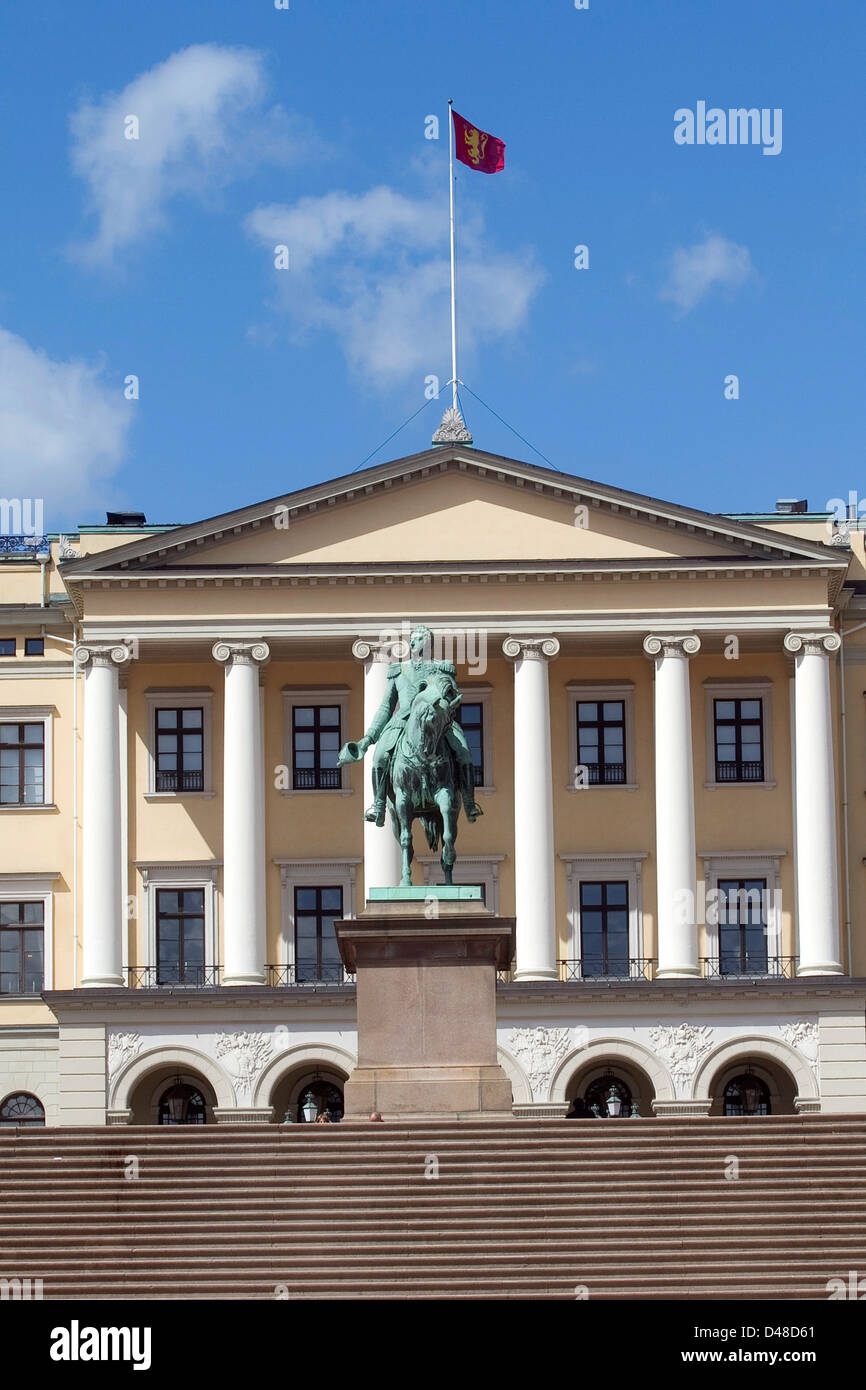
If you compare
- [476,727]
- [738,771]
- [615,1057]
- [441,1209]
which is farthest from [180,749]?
[441,1209]

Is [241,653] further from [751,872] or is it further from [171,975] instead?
[751,872]

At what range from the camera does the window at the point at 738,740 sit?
63.0m

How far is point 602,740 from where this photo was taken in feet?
207

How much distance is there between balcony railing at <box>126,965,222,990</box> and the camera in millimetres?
61062

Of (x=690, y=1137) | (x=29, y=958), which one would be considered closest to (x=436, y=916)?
(x=690, y=1137)

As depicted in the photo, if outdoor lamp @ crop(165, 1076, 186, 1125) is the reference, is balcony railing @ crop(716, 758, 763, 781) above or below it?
above

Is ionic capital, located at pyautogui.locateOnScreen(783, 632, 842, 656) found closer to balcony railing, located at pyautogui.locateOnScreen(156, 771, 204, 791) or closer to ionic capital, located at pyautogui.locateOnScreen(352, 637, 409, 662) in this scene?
ionic capital, located at pyautogui.locateOnScreen(352, 637, 409, 662)

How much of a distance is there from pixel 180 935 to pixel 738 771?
13.3m

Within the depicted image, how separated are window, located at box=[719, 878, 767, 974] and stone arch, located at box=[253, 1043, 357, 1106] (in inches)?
342

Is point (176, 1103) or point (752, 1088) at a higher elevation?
point (752, 1088)

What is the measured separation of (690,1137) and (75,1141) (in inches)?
283

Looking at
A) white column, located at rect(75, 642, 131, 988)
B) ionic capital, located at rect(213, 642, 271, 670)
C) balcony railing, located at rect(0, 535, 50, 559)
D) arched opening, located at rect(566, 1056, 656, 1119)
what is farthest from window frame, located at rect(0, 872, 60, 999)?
arched opening, located at rect(566, 1056, 656, 1119)

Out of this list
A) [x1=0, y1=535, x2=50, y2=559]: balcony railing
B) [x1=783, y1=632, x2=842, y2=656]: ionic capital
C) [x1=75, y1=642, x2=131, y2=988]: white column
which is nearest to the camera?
[x1=75, y1=642, x2=131, y2=988]: white column
